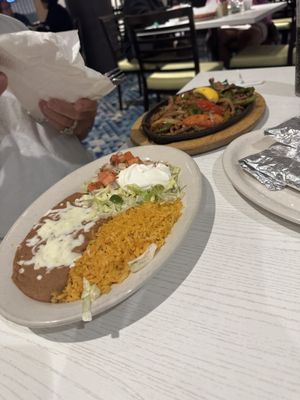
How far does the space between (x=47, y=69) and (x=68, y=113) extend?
0.55 ft

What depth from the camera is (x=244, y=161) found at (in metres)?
0.73

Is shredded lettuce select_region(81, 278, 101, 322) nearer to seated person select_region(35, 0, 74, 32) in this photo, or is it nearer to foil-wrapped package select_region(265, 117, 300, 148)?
foil-wrapped package select_region(265, 117, 300, 148)

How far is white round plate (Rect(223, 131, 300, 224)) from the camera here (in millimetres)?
616

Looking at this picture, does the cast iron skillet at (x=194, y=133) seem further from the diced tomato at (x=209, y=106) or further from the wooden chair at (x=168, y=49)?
the wooden chair at (x=168, y=49)

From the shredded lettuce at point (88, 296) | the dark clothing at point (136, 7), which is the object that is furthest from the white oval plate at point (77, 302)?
the dark clothing at point (136, 7)

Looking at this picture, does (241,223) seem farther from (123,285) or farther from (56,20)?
(56,20)

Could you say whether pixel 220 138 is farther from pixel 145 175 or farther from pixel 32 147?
pixel 32 147

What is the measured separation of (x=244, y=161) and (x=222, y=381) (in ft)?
1.53

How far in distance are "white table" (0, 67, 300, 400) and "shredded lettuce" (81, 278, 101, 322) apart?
7 centimetres

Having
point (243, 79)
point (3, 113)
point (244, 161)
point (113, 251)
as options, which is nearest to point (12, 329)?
point (113, 251)

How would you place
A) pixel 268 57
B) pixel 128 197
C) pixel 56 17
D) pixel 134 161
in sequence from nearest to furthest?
pixel 128 197
pixel 134 161
pixel 268 57
pixel 56 17

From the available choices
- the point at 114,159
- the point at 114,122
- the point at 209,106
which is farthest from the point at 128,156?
the point at 114,122

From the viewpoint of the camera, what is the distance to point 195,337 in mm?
483

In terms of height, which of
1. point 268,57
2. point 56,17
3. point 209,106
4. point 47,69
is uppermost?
point 56,17
